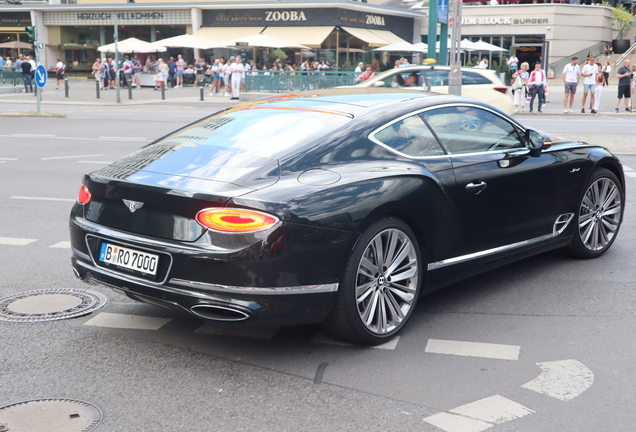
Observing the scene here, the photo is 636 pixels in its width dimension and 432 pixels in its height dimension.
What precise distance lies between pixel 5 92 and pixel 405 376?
37292mm

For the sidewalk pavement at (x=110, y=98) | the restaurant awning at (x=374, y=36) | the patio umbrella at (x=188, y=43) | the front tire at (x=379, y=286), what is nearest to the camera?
the front tire at (x=379, y=286)

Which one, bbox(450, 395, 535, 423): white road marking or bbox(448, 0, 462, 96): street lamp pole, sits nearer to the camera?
bbox(450, 395, 535, 423): white road marking

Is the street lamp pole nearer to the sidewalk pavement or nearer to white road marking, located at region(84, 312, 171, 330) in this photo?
white road marking, located at region(84, 312, 171, 330)

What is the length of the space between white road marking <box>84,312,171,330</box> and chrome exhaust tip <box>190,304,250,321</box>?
857 mm

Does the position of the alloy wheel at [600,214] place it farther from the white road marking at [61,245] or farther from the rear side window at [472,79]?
the rear side window at [472,79]

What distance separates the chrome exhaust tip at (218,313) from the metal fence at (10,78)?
121ft

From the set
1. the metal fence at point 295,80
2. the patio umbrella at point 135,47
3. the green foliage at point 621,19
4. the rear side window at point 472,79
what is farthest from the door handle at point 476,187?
the green foliage at point 621,19

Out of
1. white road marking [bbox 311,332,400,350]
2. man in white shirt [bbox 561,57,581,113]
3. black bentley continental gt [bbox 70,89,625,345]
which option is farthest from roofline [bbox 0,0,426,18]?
white road marking [bbox 311,332,400,350]

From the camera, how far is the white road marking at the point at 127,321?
181 inches

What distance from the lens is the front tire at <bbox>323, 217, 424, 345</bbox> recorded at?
13.2ft

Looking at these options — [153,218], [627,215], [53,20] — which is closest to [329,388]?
[153,218]

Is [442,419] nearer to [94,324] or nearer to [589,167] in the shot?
[94,324]

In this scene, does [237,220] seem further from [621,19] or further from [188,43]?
[621,19]

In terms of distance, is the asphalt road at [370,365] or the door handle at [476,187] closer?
the asphalt road at [370,365]
